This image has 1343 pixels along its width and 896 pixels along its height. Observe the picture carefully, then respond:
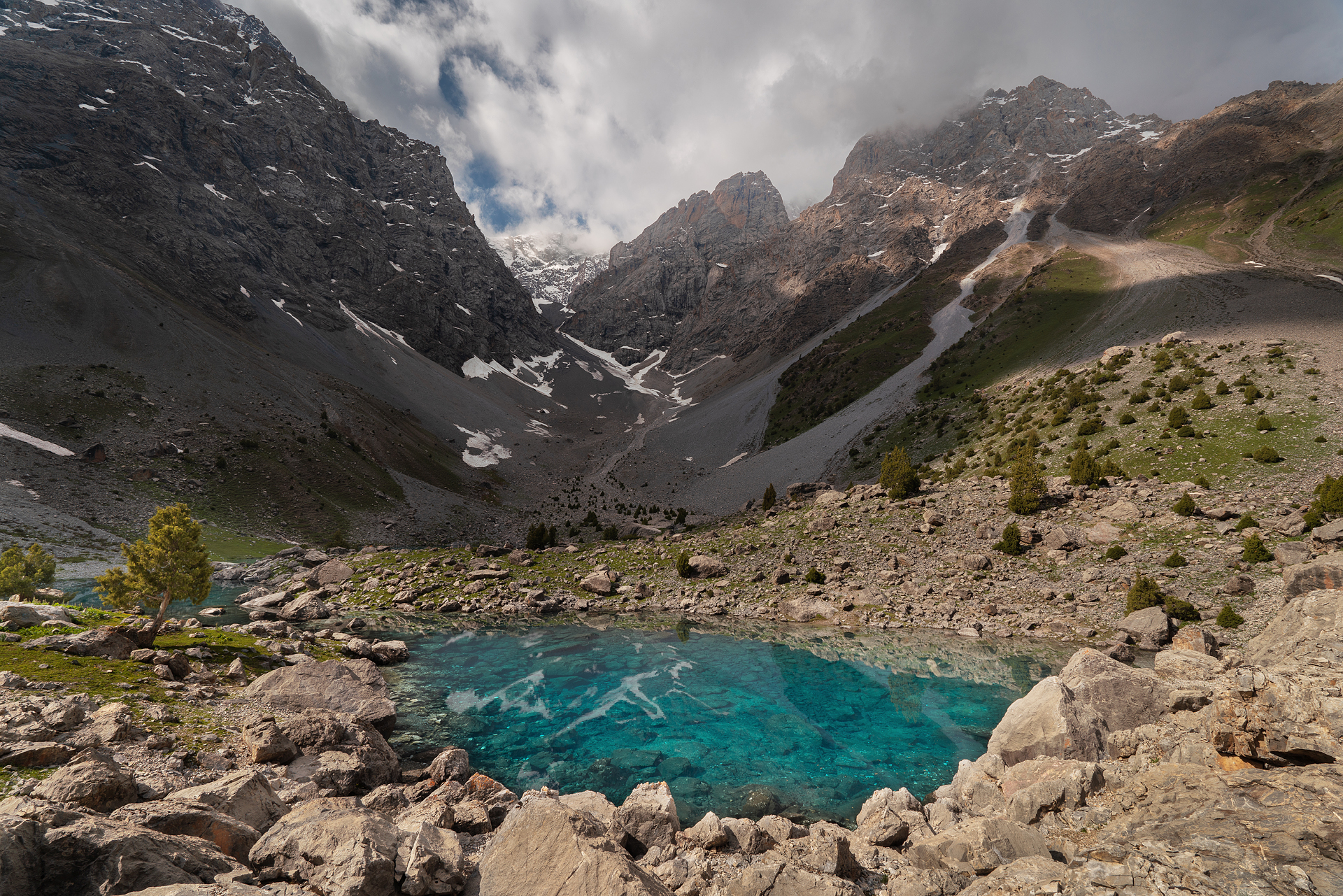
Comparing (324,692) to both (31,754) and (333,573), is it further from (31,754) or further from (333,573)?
(333,573)

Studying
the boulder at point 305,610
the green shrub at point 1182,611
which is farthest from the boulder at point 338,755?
the green shrub at point 1182,611

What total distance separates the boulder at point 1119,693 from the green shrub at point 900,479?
102ft

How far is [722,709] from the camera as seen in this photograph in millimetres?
23062

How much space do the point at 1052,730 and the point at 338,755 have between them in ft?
67.8

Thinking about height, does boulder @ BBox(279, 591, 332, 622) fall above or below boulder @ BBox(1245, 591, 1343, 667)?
below

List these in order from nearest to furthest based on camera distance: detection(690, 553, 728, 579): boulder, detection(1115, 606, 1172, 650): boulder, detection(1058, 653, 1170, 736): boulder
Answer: detection(1058, 653, 1170, 736): boulder → detection(1115, 606, 1172, 650): boulder → detection(690, 553, 728, 579): boulder

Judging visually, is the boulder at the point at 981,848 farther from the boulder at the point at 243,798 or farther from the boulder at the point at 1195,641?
the boulder at the point at 1195,641

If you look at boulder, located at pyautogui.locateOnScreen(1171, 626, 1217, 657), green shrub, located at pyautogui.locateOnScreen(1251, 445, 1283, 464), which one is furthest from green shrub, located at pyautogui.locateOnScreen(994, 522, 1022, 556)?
green shrub, located at pyautogui.locateOnScreen(1251, 445, 1283, 464)

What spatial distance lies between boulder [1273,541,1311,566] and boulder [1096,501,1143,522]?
6.94m

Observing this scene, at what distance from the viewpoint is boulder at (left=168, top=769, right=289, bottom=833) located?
31.7 feet

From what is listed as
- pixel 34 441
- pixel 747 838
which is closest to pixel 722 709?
pixel 747 838

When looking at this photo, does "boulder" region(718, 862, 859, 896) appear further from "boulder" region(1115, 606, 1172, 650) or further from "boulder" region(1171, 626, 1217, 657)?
"boulder" region(1115, 606, 1172, 650)

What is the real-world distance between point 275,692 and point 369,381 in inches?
4626

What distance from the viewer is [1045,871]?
8195 mm
